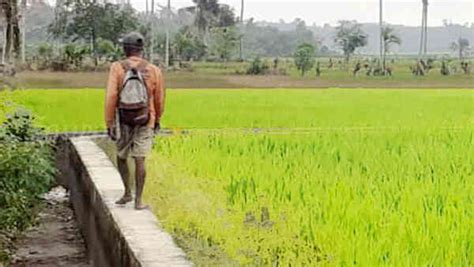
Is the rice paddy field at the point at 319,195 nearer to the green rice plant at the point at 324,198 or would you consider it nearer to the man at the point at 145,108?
the green rice plant at the point at 324,198

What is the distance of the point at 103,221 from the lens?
5.72 m

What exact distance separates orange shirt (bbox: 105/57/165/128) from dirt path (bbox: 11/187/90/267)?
1514mm

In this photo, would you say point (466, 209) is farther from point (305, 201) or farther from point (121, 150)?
point (121, 150)

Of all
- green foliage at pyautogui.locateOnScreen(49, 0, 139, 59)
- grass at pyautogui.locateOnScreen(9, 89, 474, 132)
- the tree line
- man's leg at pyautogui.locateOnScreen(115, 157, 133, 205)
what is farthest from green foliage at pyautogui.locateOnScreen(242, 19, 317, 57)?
man's leg at pyautogui.locateOnScreen(115, 157, 133, 205)

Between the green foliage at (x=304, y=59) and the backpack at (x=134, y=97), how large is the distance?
1371 inches

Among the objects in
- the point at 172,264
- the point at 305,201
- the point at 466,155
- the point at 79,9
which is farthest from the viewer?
the point at 79,9

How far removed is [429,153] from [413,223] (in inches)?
127

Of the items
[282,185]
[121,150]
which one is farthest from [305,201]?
[121,150]

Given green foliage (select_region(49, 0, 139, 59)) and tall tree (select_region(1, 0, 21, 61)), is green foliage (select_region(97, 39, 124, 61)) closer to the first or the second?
green foliage (select_region(49, 0, 139, 59))

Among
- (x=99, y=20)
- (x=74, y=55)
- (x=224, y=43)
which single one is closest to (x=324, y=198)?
(x=74, y=55)

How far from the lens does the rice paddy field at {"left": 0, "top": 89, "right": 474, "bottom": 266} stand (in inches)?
163

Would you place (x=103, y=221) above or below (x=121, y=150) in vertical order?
below

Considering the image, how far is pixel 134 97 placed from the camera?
5.56 meters

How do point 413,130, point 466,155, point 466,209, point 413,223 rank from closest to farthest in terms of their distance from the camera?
point 413,223, point 466,209, point 466,155, point 413,130
